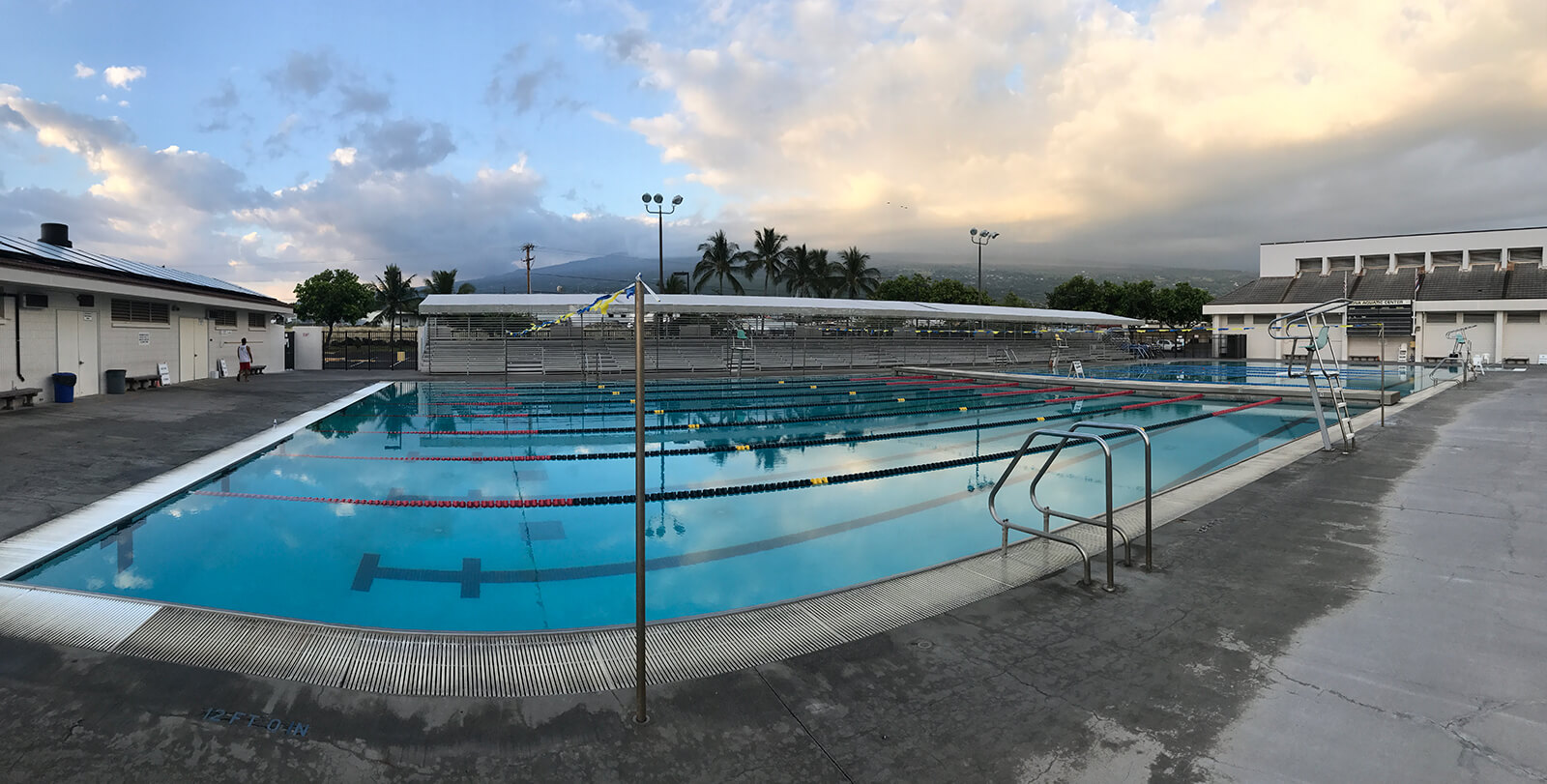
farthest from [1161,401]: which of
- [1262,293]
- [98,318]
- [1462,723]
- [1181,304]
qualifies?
[1181,304]

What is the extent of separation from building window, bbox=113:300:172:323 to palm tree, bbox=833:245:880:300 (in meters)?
45.2

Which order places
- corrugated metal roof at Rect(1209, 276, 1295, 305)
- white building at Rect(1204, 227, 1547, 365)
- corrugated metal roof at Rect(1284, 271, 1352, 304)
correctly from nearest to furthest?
white building at Rect(1204, 227, 1547, 365) → corrugated metal roof at Rect(1284, 271, 1352, 304) → corrugated metal roof at Rect(1209, 276, 1295, 305)

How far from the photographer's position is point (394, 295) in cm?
4934

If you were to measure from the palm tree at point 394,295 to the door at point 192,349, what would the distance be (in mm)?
31313

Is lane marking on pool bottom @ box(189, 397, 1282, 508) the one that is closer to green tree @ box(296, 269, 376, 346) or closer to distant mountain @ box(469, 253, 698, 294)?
distant mountain @ box(469, 253, 698, 294)

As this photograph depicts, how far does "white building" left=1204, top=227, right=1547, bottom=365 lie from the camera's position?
3650 centimetres

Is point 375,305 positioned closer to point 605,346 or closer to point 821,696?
point 605,346

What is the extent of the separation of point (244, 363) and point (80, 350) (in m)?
6.43

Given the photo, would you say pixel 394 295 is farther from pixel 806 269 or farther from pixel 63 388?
pixel 63 388

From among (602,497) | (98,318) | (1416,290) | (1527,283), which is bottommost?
(602,497)

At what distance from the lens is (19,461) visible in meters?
7.40

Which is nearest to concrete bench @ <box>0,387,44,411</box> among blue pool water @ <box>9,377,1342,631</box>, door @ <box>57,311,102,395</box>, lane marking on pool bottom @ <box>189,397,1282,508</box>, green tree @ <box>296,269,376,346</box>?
door @ <box>57,311,102,395</box>

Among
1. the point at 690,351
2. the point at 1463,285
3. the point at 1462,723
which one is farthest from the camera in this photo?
the point at 1463,285

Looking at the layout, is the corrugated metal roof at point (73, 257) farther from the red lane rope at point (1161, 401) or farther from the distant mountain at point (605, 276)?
the red lane rope at point (1161, 401)
